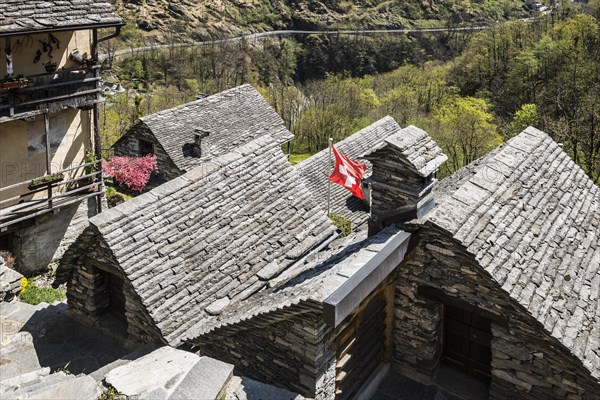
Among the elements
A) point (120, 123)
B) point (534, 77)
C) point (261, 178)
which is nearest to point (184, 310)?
point (261, 178)

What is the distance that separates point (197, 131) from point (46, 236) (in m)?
10.1

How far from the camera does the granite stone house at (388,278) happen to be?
7391 millimetres

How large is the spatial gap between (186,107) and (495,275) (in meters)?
24.1

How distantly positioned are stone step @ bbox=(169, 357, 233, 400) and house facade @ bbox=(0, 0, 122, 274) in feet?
44.0

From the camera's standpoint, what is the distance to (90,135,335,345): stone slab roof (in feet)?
31.6

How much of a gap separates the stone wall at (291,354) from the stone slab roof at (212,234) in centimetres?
155

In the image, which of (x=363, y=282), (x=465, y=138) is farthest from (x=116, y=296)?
(x=465, y=138)

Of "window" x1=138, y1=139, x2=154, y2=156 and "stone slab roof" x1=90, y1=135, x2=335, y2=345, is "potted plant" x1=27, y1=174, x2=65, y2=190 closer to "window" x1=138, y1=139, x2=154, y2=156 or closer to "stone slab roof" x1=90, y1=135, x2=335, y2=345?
"stone slab roof" x1=90, y1=135, x2=335, y2=345

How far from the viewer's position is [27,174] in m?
17.8

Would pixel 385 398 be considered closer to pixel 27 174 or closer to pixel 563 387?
pixel 563 387

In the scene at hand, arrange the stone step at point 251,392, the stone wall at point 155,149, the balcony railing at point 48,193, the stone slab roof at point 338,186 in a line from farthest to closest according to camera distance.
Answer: the stone wall at point 155,149, the stone slab roof at point 338,186, the balcony railing at point 48,193, the stone step at point 251,392

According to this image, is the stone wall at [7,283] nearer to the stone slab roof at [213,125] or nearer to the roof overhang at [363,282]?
the roof overhang at [363,282]

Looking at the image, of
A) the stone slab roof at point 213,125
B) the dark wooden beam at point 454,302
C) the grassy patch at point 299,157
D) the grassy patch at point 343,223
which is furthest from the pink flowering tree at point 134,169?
the dark wooden beam at point 454,302

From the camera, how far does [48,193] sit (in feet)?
58.3
